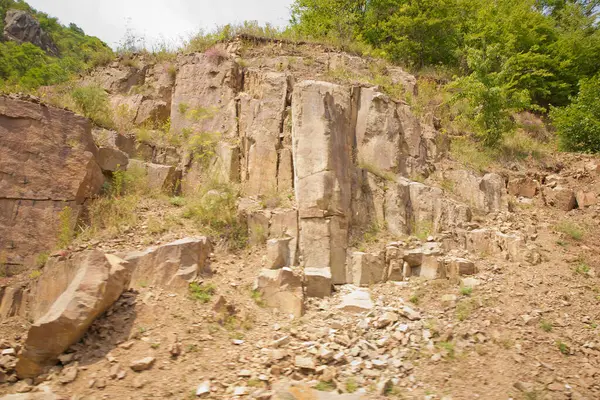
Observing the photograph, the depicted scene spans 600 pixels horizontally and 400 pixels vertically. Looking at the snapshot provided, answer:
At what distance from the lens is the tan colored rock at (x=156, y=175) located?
7988 mm

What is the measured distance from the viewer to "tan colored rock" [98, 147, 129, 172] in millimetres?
7523

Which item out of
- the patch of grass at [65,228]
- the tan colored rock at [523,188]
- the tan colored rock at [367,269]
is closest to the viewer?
the patch of grass at [65,228]

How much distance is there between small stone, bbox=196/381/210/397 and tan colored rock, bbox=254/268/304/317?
1680 mm

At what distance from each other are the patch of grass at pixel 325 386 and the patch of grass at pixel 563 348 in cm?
287

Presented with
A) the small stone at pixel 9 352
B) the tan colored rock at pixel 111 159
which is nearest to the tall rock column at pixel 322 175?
the tan colored rock at pixel 111 159

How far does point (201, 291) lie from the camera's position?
575cm

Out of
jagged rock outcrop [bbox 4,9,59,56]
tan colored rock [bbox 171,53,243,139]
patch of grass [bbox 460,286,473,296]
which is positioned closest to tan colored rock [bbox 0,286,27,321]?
tan colored rock [bbox 171,53,243,139]

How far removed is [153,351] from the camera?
15.5ft

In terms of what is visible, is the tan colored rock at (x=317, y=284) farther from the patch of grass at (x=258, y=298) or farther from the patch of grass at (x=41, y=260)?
the patch of grass at (x=41, y=260)

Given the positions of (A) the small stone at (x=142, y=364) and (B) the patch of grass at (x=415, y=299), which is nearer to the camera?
(A) the small stone at (x=142, y=364)

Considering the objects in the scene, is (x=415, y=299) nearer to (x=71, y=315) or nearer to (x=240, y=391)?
(x=240, y=391)

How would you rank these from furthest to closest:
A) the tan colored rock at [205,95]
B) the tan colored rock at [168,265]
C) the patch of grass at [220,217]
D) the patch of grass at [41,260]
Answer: the tan colored rock at [205,95] < the patch of grass at [220,217] < the patch of grass at [41,260] < the tan colored rock at [168,265]

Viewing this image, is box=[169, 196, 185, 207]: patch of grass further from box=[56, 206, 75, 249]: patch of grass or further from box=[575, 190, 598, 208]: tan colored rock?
box=[575, 190, 598, 208]: tan colored rock

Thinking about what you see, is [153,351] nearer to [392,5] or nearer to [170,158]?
[170,158]
